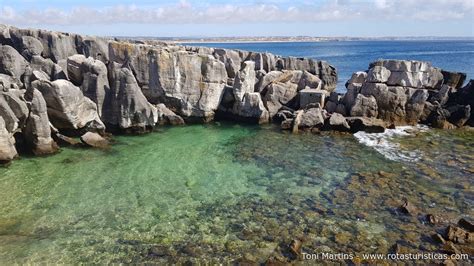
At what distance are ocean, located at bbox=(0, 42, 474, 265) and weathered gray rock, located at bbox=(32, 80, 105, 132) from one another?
8.20ft

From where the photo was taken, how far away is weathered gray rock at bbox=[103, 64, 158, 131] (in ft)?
102

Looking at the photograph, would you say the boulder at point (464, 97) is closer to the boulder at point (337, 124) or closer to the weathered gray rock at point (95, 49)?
the boulder at point (337, 124)

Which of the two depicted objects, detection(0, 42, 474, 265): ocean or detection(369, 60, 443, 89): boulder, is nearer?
detection(0, 42, 474, 265): ocean

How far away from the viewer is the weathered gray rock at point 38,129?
25250 millimetres

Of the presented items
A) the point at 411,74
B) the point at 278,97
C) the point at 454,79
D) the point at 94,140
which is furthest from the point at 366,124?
the point at 94,140

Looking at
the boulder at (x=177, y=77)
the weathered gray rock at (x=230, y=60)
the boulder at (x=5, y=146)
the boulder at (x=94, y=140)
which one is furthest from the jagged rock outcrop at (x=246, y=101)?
the boulder at (x=5, y=146)

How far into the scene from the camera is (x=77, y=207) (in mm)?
18406

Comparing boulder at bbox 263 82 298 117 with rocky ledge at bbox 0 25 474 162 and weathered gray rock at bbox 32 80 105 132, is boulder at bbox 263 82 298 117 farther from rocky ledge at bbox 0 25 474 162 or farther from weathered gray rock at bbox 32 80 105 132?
weathered gray rock at bbox 32 80 105 132

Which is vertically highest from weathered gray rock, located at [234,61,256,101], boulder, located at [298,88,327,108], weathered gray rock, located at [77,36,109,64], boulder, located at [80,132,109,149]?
weathered gray rock, located at [77,36,109,64]

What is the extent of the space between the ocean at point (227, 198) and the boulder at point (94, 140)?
0.96m

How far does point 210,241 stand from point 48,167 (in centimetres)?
1334

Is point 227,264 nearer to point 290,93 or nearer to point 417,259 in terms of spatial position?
point 417,259

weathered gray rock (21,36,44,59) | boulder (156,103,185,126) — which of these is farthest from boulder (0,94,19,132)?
weathered gray rock (21,36,44,59)

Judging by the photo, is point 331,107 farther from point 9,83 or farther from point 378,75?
point 9,83
